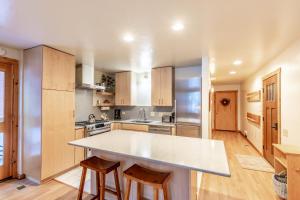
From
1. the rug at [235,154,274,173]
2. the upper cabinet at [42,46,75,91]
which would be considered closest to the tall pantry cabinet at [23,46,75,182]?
the upper cabinet at [42,46,75,91]

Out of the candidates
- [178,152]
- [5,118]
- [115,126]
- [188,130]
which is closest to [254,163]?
[188,130]

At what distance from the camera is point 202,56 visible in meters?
3.30

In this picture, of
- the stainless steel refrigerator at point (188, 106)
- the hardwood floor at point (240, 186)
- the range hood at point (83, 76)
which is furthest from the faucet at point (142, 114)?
the hardwood floor at point (240, 186)

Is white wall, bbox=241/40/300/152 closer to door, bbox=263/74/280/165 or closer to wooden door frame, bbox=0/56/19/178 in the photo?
door, bbox=263/74/280/165

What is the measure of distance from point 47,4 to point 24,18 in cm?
49

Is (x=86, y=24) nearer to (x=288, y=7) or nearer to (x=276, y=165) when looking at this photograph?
(x=288, y=7)

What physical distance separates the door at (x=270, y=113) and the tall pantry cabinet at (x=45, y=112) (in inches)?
162

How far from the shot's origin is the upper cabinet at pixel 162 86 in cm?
424

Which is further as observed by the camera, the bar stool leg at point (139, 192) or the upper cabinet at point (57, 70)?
the upper cabinet at point (57, 70)

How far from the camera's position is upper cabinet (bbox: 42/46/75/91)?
2781mm

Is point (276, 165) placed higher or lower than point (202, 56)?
lower

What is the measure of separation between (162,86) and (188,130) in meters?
1.32

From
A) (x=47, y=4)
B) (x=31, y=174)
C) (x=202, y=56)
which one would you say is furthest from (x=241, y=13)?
(x=31, y=174)

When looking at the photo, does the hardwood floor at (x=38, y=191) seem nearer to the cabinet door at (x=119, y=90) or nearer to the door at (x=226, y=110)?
the cabinet door at (x=119, y=90)
